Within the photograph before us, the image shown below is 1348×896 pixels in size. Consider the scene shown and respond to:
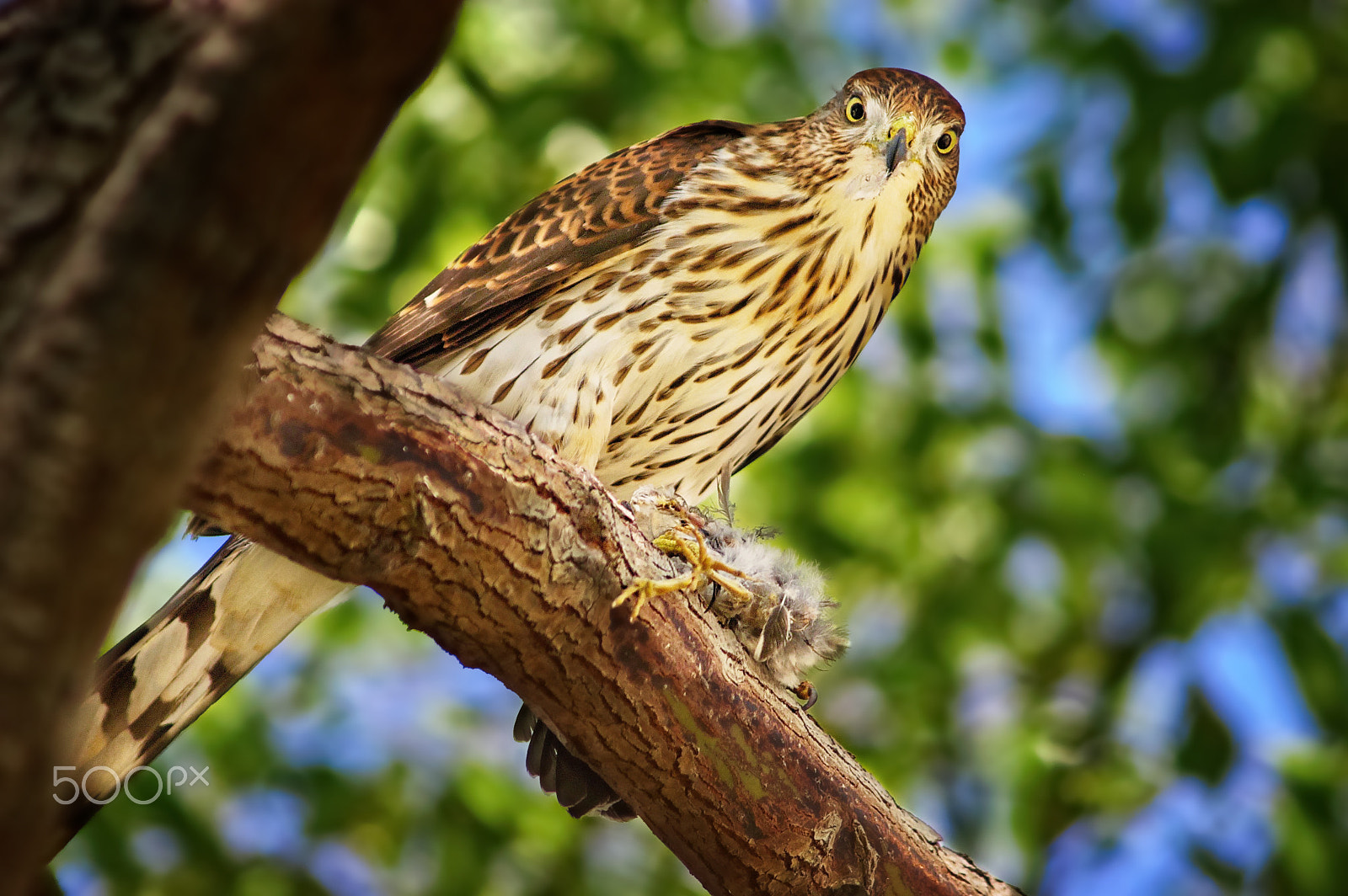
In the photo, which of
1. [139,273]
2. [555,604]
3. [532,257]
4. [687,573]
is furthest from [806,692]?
[139,273]

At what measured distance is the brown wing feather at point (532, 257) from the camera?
3123 millimetres

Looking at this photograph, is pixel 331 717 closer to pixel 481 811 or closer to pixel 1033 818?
pixel 481 811

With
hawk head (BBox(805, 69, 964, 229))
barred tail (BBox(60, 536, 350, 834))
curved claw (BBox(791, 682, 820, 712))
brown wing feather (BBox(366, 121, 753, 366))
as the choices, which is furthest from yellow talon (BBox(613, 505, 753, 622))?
hawk head (BBox(805, 69, 964, 229))

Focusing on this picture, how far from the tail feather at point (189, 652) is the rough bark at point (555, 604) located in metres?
0.58

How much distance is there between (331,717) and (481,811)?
0.79 meters

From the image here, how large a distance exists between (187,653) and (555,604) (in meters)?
1.00

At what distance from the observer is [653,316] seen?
313cm

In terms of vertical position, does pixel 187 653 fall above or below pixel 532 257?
below

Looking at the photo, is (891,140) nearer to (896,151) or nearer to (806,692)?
(896,151)

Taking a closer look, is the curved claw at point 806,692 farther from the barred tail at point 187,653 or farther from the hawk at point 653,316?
the barred tail at point 187,653

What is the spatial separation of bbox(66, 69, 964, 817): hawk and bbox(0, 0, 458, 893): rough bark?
1.98 meters

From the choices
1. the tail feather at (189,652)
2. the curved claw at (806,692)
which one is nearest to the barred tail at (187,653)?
the tail feather at (189,652)

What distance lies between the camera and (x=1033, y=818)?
4383 millimetres

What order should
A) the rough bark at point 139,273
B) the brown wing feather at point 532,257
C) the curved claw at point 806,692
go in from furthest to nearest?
the brown wing feather at point 532,257, the curved claw at point 806,692, the rough bark at point 139,273
